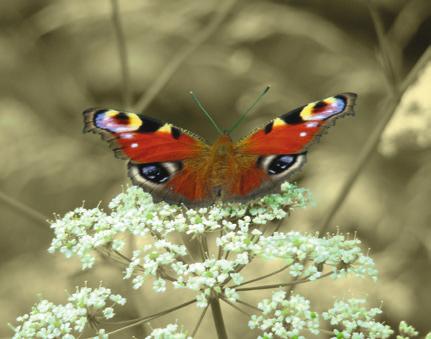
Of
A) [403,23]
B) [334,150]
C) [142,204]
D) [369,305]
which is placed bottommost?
[142,204]

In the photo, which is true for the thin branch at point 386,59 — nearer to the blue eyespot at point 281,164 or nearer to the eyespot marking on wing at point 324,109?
the eyespot marking on wing at point 324,109

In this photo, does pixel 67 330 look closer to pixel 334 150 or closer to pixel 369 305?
pixel 369 305

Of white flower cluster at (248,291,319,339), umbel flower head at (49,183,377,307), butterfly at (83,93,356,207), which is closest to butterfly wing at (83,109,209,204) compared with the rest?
butterfly at (83,93,356,207)

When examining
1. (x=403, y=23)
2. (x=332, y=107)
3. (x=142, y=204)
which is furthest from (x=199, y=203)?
(x=403, y=23)

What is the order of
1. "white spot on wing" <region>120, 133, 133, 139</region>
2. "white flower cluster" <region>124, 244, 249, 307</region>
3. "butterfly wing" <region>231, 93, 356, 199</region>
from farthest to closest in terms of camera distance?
"white spot on wing" <region>120, 133, 133, 139</region>
"butterfly wing" <region>231, 93, 356, 199</region>
"white flower cluster" <region>124, 244, 249, 307</region>

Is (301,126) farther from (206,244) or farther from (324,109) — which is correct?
(206,244)

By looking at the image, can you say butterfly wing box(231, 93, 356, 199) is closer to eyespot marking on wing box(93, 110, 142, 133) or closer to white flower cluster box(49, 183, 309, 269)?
white flower cluster box(49, 183, 309, 269)
